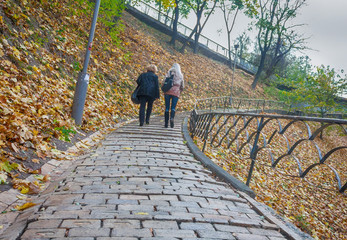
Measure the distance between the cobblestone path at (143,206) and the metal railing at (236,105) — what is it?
13.4 meters

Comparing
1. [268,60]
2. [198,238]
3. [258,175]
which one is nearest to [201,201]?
[198,238]

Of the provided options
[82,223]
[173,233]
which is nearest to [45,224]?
[82,223]

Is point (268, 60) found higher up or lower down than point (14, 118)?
higher up

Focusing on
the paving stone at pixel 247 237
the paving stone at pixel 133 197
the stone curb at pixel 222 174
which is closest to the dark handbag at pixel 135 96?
the stone curb at pixel 222 174

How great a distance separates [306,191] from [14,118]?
449 inches

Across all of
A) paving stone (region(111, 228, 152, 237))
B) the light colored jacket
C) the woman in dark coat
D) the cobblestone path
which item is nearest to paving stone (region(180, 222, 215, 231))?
the cobblestone path

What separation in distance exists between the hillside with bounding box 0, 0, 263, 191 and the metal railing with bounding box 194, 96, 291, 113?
242 inches

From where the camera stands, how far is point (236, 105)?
24672 millimetres

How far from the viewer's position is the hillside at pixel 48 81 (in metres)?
4.01

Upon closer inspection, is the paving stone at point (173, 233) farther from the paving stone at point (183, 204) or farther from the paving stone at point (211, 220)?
the paving stone at point (183, 204)

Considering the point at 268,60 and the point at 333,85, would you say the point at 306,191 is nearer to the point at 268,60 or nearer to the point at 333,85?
the point at 333,85

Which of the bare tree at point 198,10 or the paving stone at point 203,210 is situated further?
the bare tree at point 198,10

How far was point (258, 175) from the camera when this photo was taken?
10.6 metres

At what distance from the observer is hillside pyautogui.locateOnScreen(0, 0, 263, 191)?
4.01 metres
